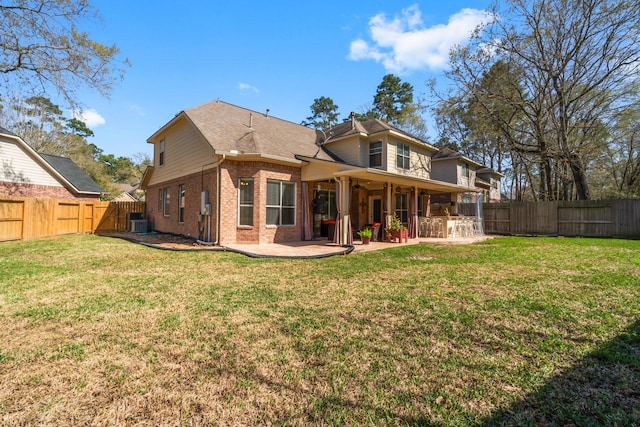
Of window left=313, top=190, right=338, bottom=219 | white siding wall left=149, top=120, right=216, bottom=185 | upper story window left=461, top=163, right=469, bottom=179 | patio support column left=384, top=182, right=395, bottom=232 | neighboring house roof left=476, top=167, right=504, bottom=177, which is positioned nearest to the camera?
white siding wall left=149, top=120, right=216, bottom=185

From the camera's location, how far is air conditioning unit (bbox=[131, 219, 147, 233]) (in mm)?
15641

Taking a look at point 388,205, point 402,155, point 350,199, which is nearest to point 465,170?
point 402,155

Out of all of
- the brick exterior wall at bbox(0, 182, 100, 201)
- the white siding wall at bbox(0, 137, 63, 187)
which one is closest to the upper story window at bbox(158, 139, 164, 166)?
the brick exterior wall at bbox(0, 182, 100, 201)

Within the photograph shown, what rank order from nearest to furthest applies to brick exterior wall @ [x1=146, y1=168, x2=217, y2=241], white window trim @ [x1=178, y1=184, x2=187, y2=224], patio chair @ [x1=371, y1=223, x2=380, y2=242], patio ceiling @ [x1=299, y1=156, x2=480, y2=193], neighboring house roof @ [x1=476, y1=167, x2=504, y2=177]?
patio ceiling @ [x1=299, y1=156, x2=480, y2=193] → brick exterior wall @ [x1=146, y1=168, x2=217, y2=241] → patio chair @ [x1=371, y1=223, x2=380, y2=242] → white window trim @ [x1=178, y1=184, x2=187, y2=224] → neighboring house roof @ [x1=476, y1=167, x2=504, y2=177]

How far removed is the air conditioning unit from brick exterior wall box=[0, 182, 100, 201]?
199 inches

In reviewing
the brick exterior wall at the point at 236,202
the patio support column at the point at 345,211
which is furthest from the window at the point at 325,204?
the patio support column at the point at 345,211

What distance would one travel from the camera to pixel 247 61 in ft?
40.2

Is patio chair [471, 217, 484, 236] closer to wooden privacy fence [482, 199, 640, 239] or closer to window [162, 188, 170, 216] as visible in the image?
wooden privacy fence [482, 199, 640, 239]

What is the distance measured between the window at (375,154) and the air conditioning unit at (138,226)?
41.9ft

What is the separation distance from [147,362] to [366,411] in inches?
77.7

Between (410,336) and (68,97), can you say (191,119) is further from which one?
(410,336)

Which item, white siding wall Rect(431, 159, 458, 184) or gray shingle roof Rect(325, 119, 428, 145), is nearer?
gray shingle roof Rect(325, 119, 428, 145)

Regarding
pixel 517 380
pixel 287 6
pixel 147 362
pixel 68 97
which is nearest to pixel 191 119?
pixel 287 6

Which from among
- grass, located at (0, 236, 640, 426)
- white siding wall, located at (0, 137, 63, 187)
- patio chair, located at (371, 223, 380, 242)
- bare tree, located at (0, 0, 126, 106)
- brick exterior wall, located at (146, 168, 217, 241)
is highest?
bare tree, located at (0, 0, 126, 106)
